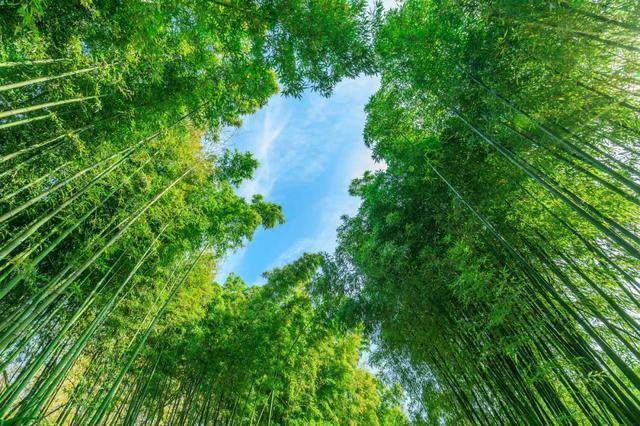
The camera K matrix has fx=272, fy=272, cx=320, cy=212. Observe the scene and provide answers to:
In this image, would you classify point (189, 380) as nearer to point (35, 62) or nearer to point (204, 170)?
point (204, 170)

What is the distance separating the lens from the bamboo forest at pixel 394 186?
2.06 m

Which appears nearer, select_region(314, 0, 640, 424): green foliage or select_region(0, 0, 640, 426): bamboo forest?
select_region(314, 0, 640, 424): green foliage

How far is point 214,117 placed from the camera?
362cm

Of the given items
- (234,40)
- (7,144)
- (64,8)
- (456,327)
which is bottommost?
(456,327)

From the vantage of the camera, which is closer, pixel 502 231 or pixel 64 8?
pixel 64 8

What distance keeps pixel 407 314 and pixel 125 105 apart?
13.9ft

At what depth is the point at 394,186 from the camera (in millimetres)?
3787

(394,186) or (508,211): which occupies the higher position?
(394,186)

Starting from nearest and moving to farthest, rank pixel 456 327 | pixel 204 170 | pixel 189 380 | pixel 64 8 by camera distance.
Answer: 1. pixel 64 8
2. pixel 456 327
3. pixel 204 170
4. pixel 189 380

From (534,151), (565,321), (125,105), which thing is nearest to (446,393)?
(565,321)

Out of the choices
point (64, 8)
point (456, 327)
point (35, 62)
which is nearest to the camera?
point (35, 62)

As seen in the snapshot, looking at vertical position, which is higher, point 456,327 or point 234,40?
point 234,40

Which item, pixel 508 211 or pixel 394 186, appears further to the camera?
pixel 394 186

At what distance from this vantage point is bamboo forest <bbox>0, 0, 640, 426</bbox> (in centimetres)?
206
